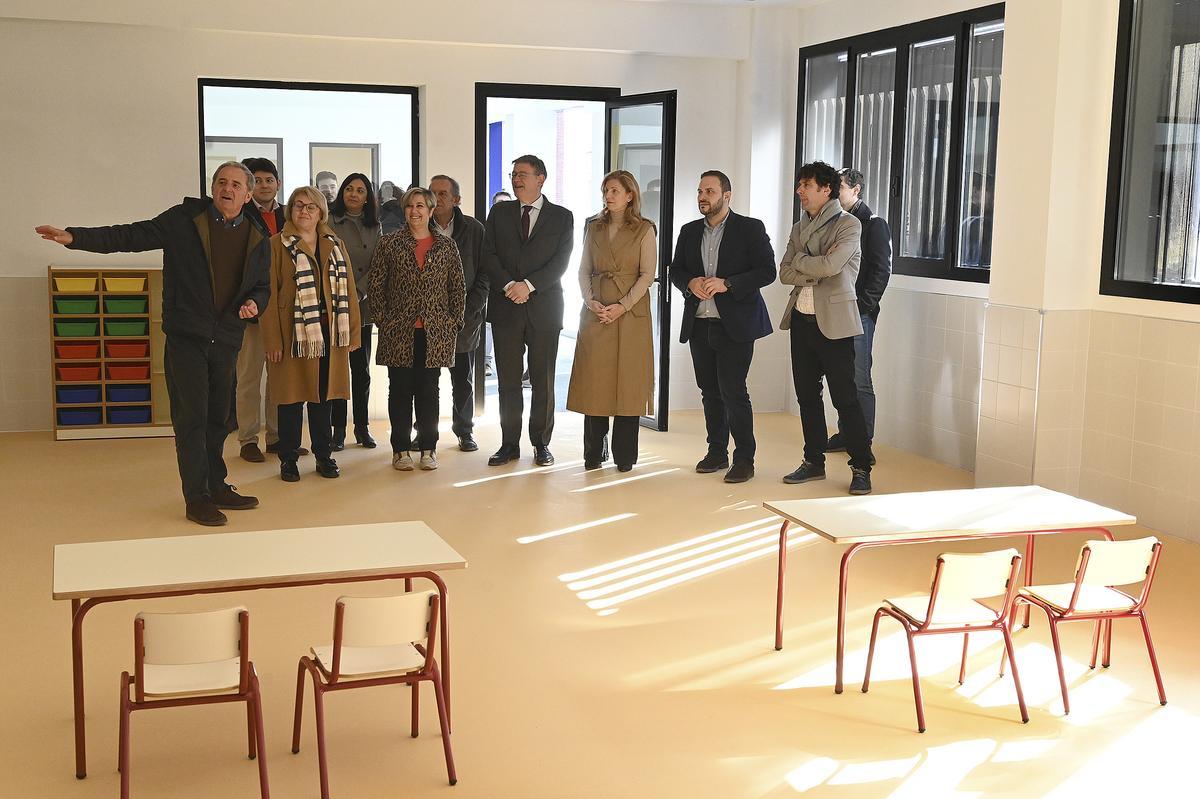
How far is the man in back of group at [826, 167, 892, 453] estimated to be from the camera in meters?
7.43

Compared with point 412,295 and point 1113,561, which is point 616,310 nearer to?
point 412,295

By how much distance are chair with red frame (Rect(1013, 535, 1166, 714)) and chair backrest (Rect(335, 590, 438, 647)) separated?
6.39 feet

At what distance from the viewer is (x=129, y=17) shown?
318 inches

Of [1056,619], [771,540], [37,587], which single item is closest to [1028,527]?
[1056,619]

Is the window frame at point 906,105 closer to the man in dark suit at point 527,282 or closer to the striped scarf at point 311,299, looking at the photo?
the man in dark suit at point 527,282

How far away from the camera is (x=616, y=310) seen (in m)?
6.95

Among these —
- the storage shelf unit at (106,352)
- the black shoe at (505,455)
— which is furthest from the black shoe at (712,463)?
the storage shelf unit at (106,352)

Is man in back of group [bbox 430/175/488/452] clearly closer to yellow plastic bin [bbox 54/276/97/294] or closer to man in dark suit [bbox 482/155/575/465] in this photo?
man in dark suit [bbox 482/155/575/465]

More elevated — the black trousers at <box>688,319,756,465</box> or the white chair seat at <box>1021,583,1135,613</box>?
the black trousers at <box>688,319,756,465</box>

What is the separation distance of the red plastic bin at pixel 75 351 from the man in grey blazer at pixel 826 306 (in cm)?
444

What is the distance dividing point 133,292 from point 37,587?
3440 millimetres

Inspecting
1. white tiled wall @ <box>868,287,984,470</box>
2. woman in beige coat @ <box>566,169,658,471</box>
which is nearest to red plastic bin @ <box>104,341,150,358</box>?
woman in beige coat @ <box>566,169,658,471</box>

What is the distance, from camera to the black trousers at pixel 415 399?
23.0 ft

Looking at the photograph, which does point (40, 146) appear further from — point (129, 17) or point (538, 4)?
point (538, 4)
